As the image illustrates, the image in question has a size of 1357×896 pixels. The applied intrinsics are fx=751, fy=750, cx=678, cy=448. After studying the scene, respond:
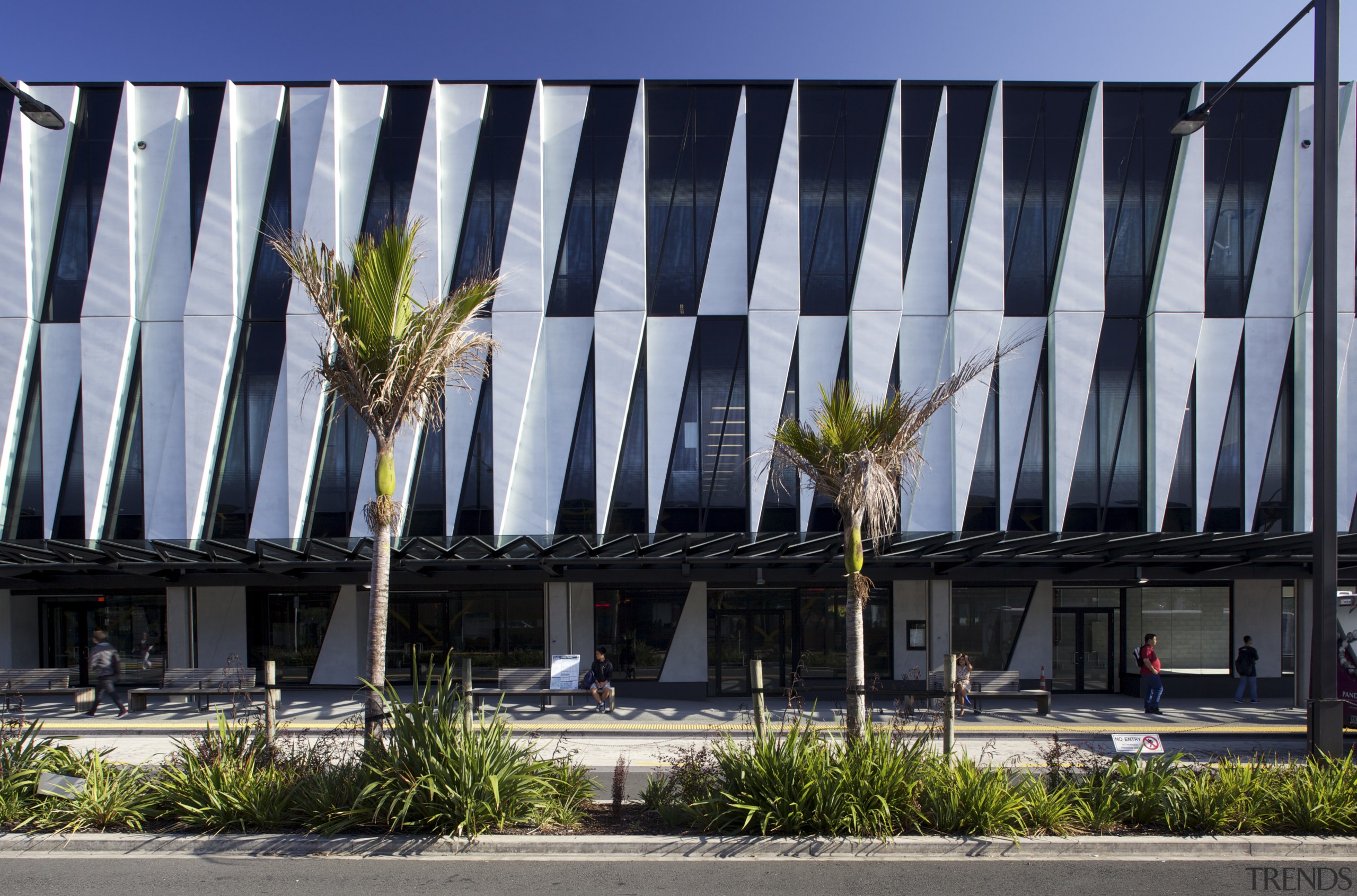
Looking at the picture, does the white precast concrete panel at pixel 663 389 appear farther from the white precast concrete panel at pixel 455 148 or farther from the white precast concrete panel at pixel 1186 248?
the white precast concrete panel at pixel 1186 248

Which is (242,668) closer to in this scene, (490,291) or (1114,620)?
(490,291)

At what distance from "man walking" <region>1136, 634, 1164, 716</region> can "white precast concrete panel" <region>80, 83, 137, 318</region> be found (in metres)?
23.8

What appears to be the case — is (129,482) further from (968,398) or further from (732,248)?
(968,398)

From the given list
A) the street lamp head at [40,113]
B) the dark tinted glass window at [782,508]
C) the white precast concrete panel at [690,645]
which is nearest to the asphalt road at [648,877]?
the street lamp head at [40,113]

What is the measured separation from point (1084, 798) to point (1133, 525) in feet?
39.5

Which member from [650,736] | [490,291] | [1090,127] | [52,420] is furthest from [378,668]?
[1090,127]

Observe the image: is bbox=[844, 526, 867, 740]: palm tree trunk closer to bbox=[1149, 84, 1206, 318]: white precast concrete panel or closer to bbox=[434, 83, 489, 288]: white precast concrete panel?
bbox=[434, 83, 489, 288]: white precast concrete panel

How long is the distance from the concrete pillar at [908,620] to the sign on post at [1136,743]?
9386 mm

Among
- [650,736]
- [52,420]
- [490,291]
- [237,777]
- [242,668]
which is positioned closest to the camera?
[237,777]

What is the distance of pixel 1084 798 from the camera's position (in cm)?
779

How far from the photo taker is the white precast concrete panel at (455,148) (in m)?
17.8

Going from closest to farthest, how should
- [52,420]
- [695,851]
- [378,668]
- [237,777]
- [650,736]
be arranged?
[695,851], [237,777], [378,668], [650,736], [52,420]

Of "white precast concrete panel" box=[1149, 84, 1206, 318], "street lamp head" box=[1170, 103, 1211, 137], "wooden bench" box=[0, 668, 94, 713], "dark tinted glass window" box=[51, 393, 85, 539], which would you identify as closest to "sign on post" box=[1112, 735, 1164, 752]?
"street lamp head" box=[1170, 103, 1211, 137]

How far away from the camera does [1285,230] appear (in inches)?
703
